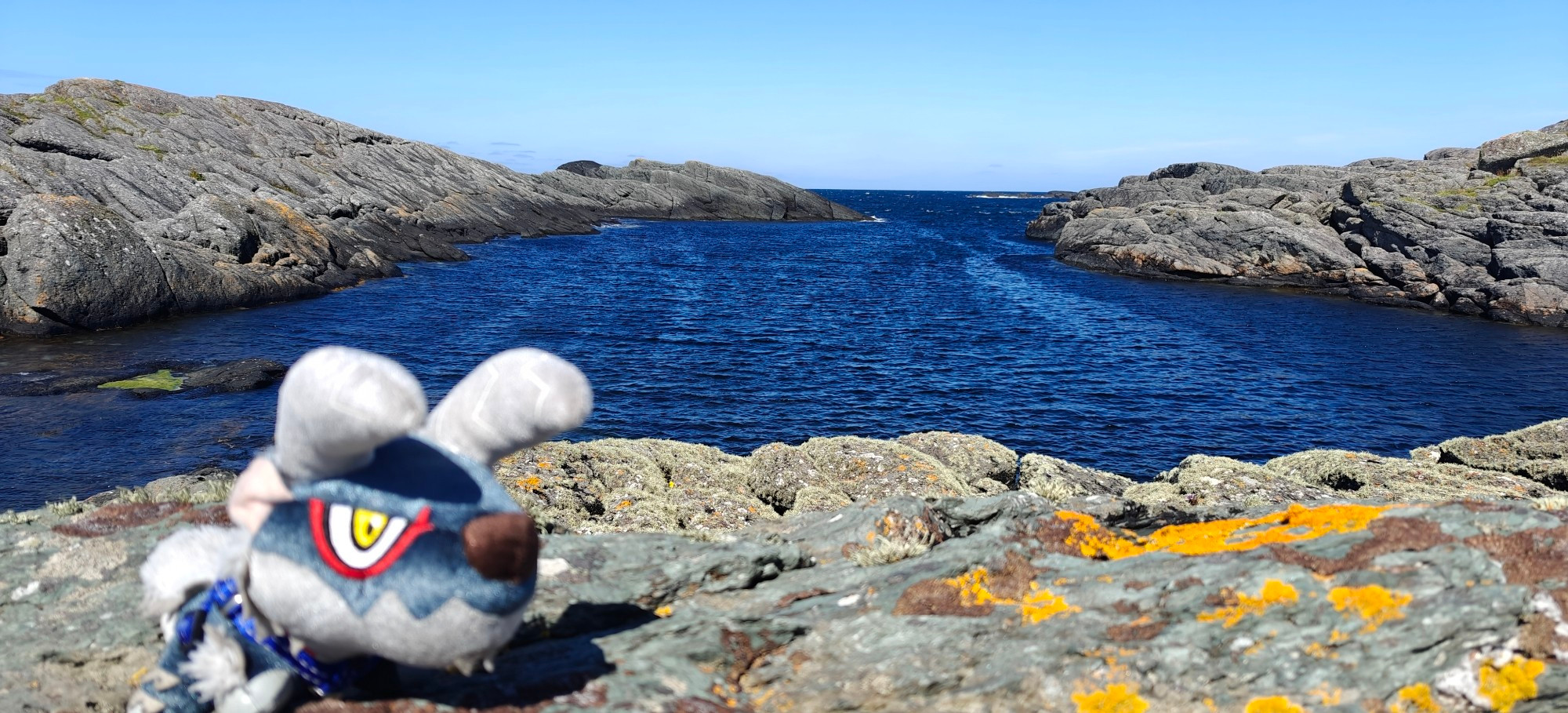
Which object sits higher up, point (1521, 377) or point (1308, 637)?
point (1308, 637)

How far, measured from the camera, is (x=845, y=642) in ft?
20.0

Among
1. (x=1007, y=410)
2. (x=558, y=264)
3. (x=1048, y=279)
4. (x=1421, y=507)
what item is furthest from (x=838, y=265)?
(x=1421, y=507)

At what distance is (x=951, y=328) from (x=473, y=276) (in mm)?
34784

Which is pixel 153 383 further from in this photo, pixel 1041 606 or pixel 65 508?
pixel 1041 606

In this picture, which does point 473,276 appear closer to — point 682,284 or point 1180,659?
point 682,284

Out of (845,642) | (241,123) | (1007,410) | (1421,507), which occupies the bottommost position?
(1007,410)

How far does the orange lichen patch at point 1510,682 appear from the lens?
4.86 metres

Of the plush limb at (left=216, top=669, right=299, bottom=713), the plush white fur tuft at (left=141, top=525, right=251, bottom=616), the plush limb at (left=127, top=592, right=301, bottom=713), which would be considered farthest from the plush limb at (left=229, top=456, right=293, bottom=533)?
the plush limb at (left=216, top=669, right=299, bottom=713)

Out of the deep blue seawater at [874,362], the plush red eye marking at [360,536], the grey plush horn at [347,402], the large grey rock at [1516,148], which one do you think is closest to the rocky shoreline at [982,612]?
the plush red eye marking at [360,536]

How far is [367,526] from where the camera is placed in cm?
459

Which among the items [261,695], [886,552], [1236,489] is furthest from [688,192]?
[261,695]

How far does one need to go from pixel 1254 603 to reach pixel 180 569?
21.5ft

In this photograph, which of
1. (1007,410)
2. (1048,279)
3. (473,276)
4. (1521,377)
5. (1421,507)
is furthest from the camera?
(1048,279)

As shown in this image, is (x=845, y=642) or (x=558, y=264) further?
(x=558, y=264)
